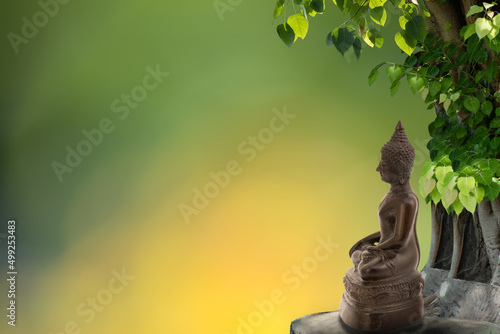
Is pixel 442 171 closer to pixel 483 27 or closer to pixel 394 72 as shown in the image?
pixel 394 72

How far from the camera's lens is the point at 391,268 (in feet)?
8.40

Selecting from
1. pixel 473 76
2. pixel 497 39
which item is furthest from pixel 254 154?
pixel 497 39

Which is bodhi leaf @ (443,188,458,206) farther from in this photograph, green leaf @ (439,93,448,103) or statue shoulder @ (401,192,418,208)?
green leaf @ (439,93,448,103)

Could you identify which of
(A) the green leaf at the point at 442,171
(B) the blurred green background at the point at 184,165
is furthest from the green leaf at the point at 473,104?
(B) the blurred green background at the point at 184,165

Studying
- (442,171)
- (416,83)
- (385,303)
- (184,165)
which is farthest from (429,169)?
(184,165)

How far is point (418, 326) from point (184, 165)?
5.44 feet

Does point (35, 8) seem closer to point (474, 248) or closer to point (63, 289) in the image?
point (63, 289)

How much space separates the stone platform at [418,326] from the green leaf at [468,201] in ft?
1.74

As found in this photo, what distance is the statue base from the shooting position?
254cm

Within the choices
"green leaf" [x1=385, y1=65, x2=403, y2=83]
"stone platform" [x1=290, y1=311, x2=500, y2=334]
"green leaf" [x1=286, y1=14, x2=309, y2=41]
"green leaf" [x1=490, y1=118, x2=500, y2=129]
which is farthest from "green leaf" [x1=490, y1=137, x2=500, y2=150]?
"green leaf" [x1=286, y1=14, x2=309, y2=41]

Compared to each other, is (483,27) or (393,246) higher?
(483,27)

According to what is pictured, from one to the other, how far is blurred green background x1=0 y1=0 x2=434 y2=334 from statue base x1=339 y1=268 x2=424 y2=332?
1162mm

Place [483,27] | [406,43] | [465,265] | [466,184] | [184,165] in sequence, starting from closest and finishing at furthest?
[406,43] < [483,27] < [466,184] < [465,265] < [184,165]

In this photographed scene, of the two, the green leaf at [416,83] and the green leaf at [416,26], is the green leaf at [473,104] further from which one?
the green leaf at [416,26]
